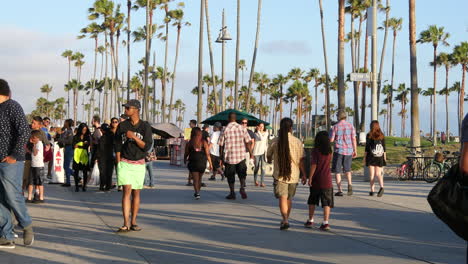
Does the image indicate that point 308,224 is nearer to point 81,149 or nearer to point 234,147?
point 234,147

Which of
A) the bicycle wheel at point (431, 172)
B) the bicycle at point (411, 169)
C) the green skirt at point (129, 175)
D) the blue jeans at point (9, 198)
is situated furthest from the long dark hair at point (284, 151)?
the bicycle at point (411, 169)

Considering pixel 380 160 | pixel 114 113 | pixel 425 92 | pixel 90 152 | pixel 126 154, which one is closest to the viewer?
pixel 126 154

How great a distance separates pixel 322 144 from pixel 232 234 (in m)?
2.02

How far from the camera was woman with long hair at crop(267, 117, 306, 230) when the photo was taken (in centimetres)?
1060

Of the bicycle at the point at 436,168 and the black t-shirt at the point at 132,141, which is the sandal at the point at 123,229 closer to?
the black t-shirt at the point at 132,141

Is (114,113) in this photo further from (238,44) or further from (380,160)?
(380,160)

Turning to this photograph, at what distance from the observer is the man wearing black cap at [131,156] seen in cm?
994

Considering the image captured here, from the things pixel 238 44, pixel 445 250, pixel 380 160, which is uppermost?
pixel 238 44

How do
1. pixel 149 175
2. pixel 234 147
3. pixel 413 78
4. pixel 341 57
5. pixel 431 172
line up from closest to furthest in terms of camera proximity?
pixel 234 147
pixel 149 175
pixel 431 172
pixel 413 78
pixel 341 57

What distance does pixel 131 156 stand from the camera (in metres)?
10.0

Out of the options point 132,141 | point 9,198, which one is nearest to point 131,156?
point 132,141

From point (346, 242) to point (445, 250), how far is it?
4.02 ft

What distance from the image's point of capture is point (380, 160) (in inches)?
627

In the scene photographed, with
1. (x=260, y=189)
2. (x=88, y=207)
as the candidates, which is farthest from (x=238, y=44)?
(x=88, y=207)
